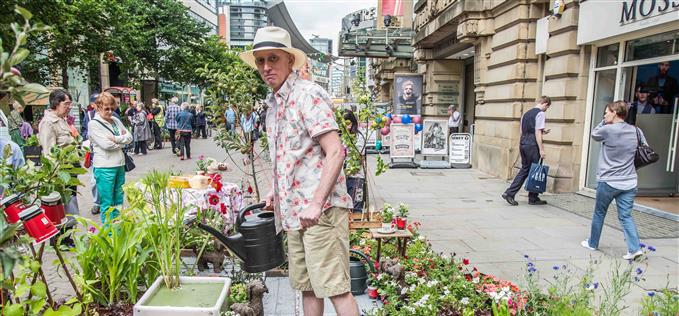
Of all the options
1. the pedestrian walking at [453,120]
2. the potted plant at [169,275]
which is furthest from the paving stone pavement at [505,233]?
the pedestrian walking at [453,120]

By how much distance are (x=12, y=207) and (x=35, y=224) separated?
5.0 inches

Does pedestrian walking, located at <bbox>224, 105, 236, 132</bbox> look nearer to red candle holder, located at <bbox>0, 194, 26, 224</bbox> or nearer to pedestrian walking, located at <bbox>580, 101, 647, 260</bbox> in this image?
red candle holder, located at <bbox>0, 194, 26, 224</bbox>

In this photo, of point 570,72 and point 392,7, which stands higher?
point 392,7

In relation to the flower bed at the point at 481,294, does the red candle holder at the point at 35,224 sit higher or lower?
higher

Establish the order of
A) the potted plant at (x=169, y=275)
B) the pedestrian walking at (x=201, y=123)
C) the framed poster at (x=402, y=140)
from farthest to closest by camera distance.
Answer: the pedestrian walking at (x=201, y=123) → the framed poster at (x=402, y=140) → the potted plant at (x=169, y=275)

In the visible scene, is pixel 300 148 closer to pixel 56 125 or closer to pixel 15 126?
pixel 56 125

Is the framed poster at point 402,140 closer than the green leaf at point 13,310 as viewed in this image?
No

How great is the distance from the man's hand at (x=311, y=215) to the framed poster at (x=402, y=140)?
10350 millimetres

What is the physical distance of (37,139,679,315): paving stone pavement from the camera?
168 inches

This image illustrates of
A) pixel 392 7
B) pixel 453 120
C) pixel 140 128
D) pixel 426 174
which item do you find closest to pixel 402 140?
pixel 426 174

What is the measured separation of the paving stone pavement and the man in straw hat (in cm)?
120

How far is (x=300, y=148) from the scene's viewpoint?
240 cm

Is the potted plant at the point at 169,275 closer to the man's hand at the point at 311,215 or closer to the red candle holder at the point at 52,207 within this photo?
the red candle holder at the point at 52,207

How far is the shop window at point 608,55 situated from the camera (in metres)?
7.91
